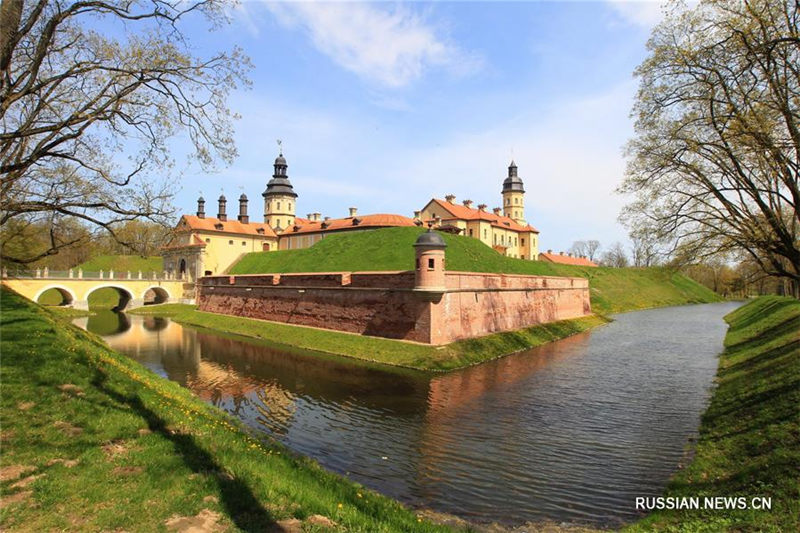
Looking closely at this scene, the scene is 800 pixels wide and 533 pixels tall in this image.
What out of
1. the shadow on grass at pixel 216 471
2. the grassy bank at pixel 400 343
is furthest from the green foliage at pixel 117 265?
the shadow on grass at pixel 216 471

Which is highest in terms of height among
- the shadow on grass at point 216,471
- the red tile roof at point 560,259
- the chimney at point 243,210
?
the chimney at point 243,210

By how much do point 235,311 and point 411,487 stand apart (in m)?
29.4

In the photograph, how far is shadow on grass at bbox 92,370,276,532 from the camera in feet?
15.6

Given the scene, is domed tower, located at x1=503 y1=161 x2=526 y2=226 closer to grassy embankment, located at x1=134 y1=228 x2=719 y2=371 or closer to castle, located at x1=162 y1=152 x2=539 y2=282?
castle, located at x1=162 y1=152 x2=539 y2=282

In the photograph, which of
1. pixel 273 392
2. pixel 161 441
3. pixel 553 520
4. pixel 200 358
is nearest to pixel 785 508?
pixel 553 520

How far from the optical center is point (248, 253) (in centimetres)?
5372

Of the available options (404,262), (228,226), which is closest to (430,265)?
(404,262)

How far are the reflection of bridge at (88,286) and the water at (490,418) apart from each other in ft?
79.2

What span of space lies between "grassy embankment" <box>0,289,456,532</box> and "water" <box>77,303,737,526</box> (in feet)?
7.32

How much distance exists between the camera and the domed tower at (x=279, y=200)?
59469 mm

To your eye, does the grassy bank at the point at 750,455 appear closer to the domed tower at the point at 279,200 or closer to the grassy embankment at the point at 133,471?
the grassy embankment at the point at 133,471

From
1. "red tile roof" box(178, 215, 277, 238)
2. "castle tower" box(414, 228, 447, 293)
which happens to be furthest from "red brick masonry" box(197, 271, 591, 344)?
"red tile roof" box(178, 215, 277, 238)

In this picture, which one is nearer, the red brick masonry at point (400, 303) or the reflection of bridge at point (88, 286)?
the red brick masonry at point (400, 303)

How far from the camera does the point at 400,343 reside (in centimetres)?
2088
